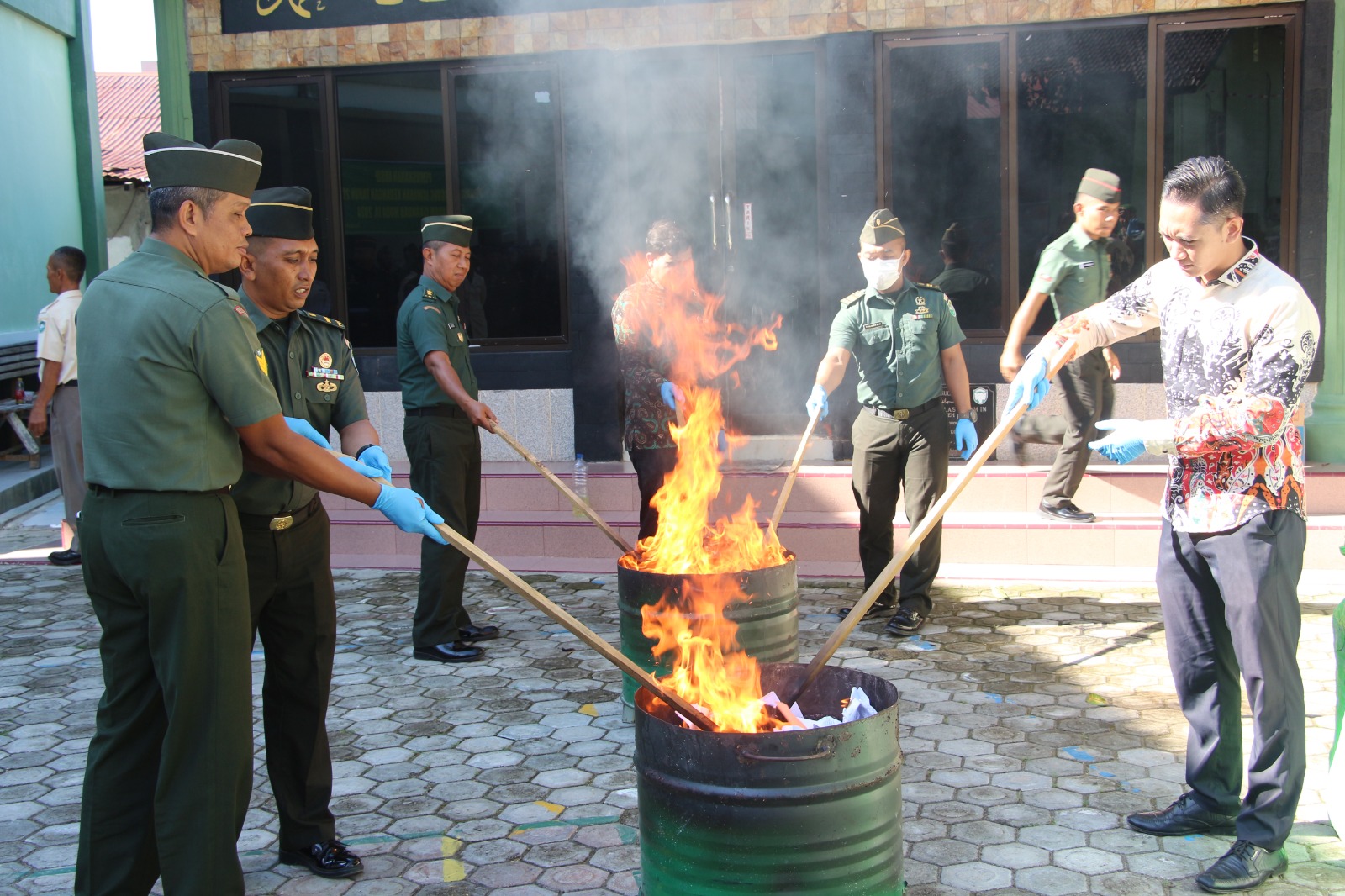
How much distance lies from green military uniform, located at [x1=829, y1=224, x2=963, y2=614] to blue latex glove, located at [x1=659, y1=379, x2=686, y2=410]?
40.9 inches

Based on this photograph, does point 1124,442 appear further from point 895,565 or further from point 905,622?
point 905,622

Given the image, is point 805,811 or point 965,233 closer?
point 805,811

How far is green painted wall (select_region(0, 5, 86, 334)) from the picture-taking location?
42.7 feet

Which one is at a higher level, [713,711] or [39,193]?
[39,193]

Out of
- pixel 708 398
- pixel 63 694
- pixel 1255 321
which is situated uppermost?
pixel 1255 321

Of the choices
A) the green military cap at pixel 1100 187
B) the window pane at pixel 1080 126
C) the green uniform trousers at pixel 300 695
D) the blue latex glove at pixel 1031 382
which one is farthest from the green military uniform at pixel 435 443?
the window pane at pixel 1080 126

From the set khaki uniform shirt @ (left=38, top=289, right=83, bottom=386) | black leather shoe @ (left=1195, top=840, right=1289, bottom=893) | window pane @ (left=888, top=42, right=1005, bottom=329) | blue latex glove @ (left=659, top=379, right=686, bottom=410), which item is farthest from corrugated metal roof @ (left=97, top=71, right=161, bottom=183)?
black leather shoe @ (left=1195, top=840, right=1289, bottom=893)

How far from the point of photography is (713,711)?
3.50 m

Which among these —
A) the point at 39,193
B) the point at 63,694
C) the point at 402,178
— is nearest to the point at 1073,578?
the point at 63,694

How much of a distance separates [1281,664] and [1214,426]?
2.56 ft

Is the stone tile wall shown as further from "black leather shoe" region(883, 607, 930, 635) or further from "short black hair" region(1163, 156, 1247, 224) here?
"short black hair" region(1163, 156, 1247, 224)

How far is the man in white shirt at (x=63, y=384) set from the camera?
8.23 meters

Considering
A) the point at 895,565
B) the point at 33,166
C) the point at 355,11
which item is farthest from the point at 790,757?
the point at 33,166

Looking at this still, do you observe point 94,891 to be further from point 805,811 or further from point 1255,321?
point 1255,321
